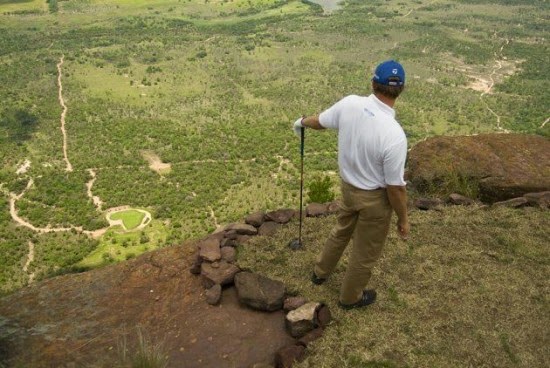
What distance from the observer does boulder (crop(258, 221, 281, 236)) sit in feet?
23.0

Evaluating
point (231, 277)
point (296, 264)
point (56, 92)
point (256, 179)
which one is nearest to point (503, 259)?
point (296, 264)

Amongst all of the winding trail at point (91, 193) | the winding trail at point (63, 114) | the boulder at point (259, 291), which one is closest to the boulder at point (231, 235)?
the boulder at point (259, 291)

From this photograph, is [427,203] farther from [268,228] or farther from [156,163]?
[156,163]

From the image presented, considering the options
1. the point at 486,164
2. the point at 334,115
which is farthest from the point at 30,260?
the point at 334,115

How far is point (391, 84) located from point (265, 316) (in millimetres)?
2903

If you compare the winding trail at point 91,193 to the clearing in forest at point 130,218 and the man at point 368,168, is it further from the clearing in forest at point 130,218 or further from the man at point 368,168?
the man at point 368,168

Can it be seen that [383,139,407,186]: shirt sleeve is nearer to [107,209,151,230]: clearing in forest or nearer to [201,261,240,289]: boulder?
[201,261,240,289]: boulder

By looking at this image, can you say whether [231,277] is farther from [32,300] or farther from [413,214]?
[413,214]

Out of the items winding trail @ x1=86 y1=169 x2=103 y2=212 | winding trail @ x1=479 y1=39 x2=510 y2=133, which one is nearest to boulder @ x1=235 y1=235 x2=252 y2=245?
winding trail @ x1=86 y1=169 x2=103 y2=212

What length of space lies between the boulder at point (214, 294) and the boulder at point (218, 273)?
9 centimetres

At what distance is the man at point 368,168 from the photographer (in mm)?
4402

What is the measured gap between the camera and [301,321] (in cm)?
520

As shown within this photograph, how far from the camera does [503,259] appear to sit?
626 cm

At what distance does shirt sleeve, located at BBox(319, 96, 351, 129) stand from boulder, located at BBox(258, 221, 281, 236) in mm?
2440
